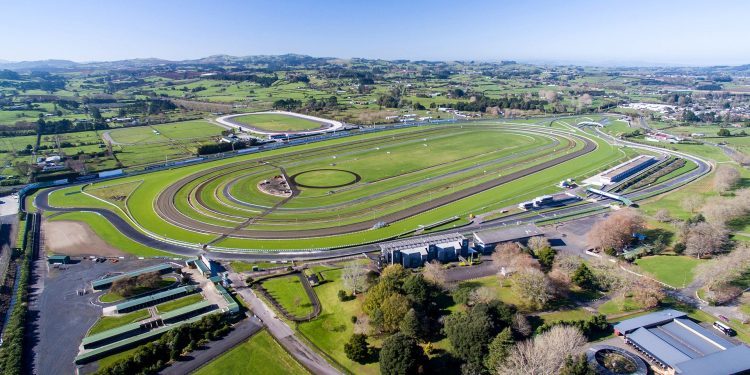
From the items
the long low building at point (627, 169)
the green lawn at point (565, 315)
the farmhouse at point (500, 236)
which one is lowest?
the green lawn at point (565, 315)

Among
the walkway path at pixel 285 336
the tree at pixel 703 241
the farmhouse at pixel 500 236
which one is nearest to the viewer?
the walkway path at pixel 285 336

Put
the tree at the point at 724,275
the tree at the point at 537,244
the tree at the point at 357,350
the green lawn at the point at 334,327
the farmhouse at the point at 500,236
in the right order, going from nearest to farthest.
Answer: the tree at the point at 357,350
the green lawn at the point at 334,327
the tree at the point at 724,275
the tree at the point at 537,244
the farmhouse at the point at 500,236

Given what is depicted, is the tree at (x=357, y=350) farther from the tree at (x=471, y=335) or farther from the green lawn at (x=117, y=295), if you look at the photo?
the green lawn at (x=117, y=295)

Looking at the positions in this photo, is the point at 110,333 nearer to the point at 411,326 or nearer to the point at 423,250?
the point at 411,326

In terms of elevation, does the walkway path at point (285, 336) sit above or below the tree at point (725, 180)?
below

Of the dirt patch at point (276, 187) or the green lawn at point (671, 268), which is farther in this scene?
the dirt patch at point (276, 187)

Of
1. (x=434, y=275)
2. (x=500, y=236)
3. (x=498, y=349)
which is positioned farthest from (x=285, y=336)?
(x=500, y=236)

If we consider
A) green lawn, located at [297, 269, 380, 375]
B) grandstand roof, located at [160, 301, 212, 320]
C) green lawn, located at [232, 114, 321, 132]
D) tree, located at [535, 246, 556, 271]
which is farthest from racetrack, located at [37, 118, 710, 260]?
green lawn, located at [232, 114, 321, 132]

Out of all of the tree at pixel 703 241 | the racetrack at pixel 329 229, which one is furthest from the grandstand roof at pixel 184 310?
the tree at pixel 703 241
